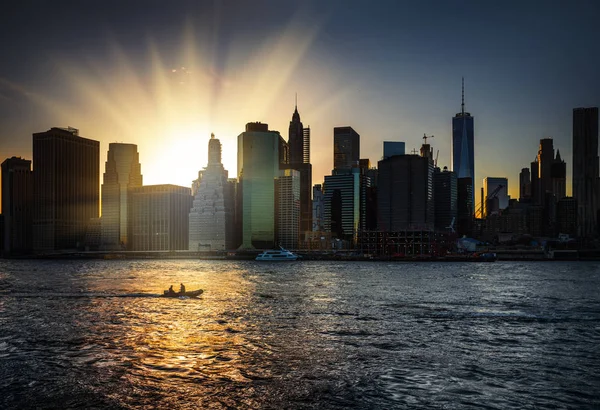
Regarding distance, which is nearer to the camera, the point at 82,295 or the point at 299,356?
the point at 299,356

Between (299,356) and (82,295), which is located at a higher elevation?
(299,356)

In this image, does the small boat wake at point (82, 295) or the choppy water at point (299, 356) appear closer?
the choppy water at point (299, 356)

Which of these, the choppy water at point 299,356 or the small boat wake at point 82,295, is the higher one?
the choppy water at point 299,356

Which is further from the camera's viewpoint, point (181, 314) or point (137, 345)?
point (181, 314)

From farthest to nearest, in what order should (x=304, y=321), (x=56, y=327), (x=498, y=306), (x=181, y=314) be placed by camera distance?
(x=498, y=306)
(x=181, y=314)
(x=304, y=321)
(x=56, y=327)

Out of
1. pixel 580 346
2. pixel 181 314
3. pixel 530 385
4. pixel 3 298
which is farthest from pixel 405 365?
pixel 3 298

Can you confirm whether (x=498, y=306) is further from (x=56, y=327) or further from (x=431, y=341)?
(x=56, y=327)

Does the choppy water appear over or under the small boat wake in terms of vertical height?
over

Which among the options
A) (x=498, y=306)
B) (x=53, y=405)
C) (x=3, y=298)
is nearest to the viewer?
(x=53, y=405)

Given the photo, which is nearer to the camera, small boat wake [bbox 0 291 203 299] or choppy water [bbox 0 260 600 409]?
choppy water [bbox 0 260 600 409]
